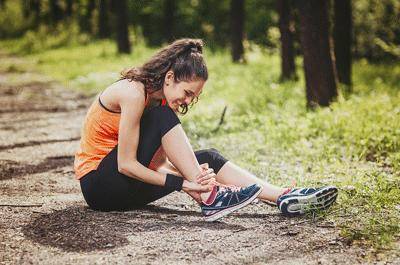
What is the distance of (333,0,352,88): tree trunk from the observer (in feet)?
33.7

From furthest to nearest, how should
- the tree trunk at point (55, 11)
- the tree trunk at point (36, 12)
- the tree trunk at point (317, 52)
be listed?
the tree trunk at point (36, 12)
the tree trunk at point (55, 11)
the tree trunk at point (317, 52)

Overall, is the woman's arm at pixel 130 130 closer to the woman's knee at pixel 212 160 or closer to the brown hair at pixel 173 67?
the brown hair at pixel 173 67

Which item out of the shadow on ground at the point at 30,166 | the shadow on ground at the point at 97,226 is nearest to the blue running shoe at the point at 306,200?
the shadow on ground at the point at 97,226

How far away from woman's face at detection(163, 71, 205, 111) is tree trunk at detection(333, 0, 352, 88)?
729 cm

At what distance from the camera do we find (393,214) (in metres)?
3.59

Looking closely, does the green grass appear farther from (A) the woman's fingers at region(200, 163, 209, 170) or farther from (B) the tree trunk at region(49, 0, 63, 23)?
(B) the tree trunk at region(49, 0, 63, 23)

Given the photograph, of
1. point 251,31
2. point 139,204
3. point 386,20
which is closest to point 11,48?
point 251,31

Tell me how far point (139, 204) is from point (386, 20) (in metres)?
18.5

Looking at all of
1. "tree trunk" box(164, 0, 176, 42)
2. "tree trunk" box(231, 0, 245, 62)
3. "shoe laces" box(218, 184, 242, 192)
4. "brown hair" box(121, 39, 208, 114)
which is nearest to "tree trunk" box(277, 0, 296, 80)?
"tree trunk" box(231, 0, 245, 62)

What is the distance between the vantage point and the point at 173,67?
350 centimetres

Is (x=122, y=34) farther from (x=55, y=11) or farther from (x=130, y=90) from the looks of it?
(x=130, y=90)

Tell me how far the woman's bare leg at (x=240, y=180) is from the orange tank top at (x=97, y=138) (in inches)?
32.8

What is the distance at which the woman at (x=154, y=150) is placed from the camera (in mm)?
3480

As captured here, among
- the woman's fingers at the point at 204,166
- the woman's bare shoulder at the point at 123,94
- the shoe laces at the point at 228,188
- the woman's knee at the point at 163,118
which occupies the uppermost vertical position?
the woman's bare shoulder at the point at 123,94
